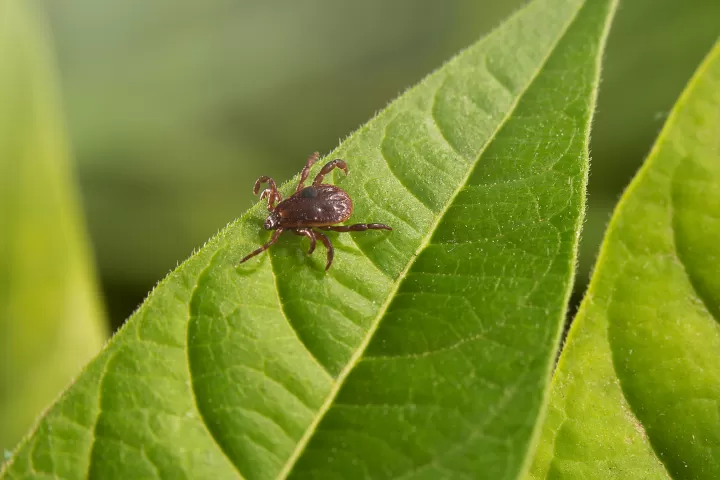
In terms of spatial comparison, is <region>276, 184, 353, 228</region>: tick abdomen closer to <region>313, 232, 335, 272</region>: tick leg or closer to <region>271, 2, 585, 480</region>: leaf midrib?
<region>313, 232, 335, 272</region>: tick leg

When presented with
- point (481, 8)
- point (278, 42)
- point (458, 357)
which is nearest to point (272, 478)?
point (458, 357)

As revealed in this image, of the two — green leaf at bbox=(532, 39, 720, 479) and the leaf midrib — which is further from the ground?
the leaf midrib

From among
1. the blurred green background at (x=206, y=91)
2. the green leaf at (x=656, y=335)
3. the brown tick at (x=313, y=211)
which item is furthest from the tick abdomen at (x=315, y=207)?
the blurred green background at (x=206, y=91)

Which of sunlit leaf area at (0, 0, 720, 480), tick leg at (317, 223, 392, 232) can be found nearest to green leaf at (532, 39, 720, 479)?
sunlit leaf area at (0, 0, 720, 480)

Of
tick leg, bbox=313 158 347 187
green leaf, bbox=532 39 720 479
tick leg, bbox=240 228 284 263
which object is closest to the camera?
green leaf, bbox=532 39 720 479

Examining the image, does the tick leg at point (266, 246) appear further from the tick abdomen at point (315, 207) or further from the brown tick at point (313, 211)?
the tick abdomen at point (315, 207)

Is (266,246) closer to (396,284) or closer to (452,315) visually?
(396,284)
